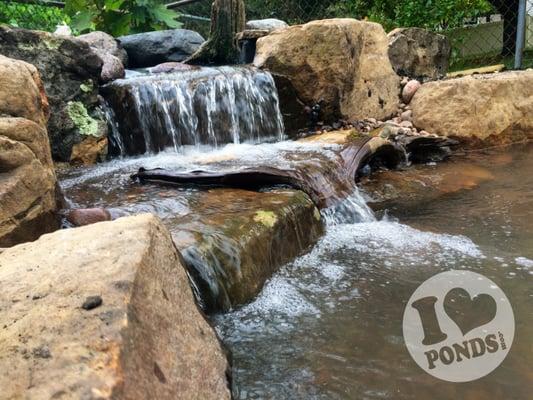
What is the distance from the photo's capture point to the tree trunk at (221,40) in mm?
7035

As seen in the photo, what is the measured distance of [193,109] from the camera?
5203 mm

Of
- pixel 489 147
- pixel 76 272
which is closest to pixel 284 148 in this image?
pixel 489 147

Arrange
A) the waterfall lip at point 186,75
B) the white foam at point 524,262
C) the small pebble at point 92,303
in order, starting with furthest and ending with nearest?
the waterfall lip at point 186,75
the white foam at point 524,262
the small pebble at point 92,303

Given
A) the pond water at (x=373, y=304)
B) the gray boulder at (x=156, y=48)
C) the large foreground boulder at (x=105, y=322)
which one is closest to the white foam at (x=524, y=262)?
the pond water at (x=373, y=304)

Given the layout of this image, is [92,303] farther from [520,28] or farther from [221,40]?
[520,28]

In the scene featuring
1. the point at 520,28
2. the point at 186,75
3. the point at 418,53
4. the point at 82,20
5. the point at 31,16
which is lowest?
the point at 418,53

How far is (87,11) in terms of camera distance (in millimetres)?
8008

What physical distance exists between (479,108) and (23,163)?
486 centimetres

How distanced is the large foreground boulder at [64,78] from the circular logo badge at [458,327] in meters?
3.16

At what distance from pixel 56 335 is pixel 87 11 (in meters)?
7.66

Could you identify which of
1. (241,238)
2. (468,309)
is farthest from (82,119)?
(468,309)

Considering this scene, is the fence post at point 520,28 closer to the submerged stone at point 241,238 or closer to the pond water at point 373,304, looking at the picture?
the pond water at point 373,304

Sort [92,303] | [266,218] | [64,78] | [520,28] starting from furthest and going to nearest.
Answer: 1. [520,28]
2. [64,78]
3. [266,218]
4. [92,303]

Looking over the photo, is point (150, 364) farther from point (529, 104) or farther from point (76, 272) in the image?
point (529, 104)
